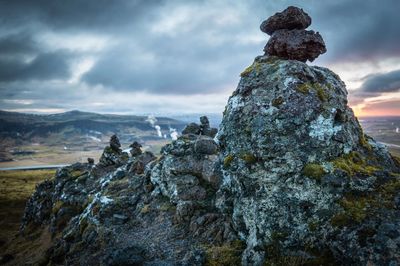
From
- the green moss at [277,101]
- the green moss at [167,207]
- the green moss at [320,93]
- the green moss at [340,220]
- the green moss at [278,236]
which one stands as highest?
the green moss at [320,93]

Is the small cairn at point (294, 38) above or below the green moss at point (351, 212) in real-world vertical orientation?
above

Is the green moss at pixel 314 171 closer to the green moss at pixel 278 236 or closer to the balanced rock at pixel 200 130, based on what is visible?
the green moss at pixel 278 236

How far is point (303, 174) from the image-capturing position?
2112cm

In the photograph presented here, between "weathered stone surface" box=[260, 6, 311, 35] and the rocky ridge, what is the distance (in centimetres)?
10

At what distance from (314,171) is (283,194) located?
2846 millimetres

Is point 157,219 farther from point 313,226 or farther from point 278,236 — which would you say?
point 313,226

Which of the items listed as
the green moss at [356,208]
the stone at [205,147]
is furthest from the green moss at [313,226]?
the stone at [205,147]

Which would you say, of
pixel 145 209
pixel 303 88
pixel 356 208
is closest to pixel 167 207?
pixel 145 209

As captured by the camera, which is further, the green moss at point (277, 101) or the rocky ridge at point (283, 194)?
the green moss at point (277, 101)

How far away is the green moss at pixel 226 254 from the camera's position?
901 inches

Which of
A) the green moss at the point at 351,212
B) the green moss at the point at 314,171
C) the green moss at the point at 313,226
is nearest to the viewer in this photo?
the green moss at the point at 351,212

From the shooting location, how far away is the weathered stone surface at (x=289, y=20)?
27875 mm

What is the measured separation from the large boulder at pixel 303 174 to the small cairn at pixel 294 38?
7.01 feet

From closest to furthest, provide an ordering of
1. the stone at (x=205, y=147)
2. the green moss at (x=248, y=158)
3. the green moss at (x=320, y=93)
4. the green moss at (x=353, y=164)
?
the green moss at (x=353, y=164), the green moss at (x=248, y=158), the green moss at (x=320, y=93), the stone at (x=205, y=147)
